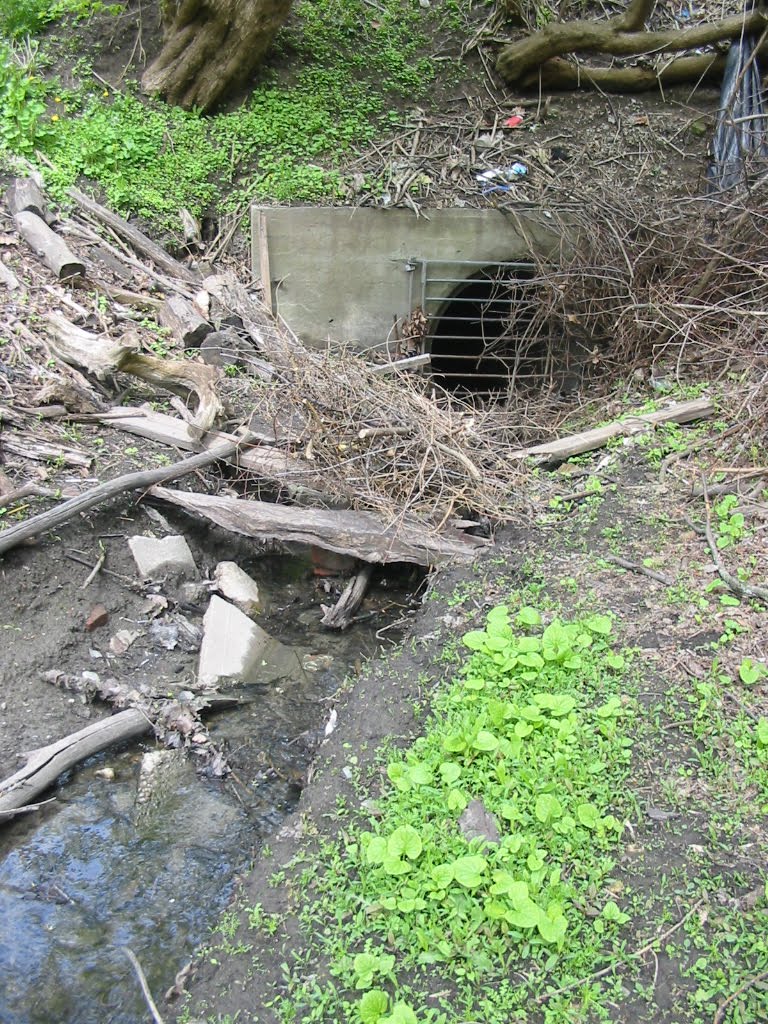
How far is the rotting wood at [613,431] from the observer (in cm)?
598

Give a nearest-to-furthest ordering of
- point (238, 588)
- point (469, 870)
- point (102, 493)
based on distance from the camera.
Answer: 1. point (469, 870)
2. point (102, 493)
3. point (238, 588)

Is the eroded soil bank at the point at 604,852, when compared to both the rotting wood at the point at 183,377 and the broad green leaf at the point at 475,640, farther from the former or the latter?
the rotting wood at the point at 183,377

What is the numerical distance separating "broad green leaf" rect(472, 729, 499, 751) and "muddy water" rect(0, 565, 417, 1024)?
3.81 feet

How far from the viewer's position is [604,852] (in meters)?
3.12

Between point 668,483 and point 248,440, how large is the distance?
294cm

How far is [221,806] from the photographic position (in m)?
4.05

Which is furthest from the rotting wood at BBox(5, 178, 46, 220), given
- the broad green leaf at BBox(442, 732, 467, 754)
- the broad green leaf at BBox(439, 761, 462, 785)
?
the broad green leaf at BBox(439, 761, 462, 785)

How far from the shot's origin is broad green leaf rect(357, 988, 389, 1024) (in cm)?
263

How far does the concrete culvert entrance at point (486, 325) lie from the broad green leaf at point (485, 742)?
4159 mm

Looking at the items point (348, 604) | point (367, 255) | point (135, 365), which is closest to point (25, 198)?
point (135, 365)

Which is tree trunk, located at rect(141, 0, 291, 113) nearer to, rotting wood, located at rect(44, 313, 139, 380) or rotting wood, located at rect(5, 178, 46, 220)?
rotting wood, located at rect(5, 178, 46, 220)

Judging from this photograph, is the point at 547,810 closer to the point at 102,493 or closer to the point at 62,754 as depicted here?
the point at 62,754

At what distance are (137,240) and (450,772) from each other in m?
6.55

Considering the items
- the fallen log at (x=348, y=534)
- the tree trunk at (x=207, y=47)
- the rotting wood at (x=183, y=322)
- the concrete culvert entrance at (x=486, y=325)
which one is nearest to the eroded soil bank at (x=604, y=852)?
the fallen log at (x=348, y=534)
